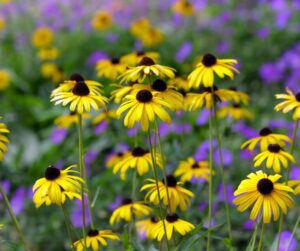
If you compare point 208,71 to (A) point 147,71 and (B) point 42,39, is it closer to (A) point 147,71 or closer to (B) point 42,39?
(A) point 147,71

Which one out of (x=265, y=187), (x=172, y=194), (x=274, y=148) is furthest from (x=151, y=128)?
(x=265, y=187)

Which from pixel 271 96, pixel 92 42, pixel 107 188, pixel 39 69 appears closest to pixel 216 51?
pixel 271 96

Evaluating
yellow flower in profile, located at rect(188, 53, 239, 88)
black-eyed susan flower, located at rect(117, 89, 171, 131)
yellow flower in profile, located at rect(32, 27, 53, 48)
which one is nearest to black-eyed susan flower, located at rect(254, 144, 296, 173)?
yellow flower in profile, located at rect(188, 53, 239, 88)

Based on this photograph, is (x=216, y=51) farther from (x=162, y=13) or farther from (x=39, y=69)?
(x=162, y=13)

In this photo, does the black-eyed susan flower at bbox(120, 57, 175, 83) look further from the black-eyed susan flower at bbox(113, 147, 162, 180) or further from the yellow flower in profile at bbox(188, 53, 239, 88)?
the black-eyed susan flower at bbox(113, 147, 162, 180)

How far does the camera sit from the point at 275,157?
6.26 ft

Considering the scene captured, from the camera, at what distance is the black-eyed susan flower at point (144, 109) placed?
1.71 m

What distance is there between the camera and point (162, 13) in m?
8.31

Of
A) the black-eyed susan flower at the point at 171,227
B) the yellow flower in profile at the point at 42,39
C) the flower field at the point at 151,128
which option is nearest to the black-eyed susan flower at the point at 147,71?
the flower field at the point at 151,128

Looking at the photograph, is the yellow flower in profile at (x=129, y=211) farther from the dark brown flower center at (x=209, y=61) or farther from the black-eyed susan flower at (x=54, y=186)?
the dark brown flower center at (x=209, y=61)

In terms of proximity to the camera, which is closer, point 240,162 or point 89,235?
point 89,235

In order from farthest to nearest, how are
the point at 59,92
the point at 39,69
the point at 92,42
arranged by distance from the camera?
the point at 92,42 → the point at 39,69 → the point at 59,92

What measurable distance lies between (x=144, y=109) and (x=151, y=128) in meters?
0.44

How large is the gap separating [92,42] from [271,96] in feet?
6.95
